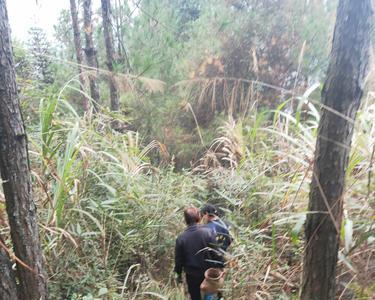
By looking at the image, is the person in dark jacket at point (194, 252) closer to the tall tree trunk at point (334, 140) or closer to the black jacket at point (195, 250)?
the black jacket at point (195, 250)

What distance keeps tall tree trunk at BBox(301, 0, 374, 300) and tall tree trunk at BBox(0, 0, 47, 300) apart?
151 cm

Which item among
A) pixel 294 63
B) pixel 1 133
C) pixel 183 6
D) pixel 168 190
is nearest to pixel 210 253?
pixel 168 190

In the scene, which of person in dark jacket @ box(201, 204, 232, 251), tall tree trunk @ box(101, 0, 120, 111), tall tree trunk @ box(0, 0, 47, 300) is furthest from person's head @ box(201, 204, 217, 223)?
tall tree trunk @ box(101, 0, 120, 111)

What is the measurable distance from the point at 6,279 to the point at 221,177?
9.41 feet

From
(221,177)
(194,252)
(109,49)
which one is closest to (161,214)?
(194,252)

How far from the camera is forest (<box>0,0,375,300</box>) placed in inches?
55.6

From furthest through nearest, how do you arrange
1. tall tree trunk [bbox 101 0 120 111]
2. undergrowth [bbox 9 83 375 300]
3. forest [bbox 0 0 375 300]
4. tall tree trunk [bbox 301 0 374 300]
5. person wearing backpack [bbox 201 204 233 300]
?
tall tree trunk [bbox 101 0 120 111]
person wearing backpack [bbox 201 204 233 300]
undergrowth [bbox 9 83 375 300]
forest [bbox 0 0 375 300]
tall tree trunk [bbox 301 0 374 300]

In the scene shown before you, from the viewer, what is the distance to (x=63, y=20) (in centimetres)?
1080

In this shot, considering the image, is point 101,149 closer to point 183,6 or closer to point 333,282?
point 333,282

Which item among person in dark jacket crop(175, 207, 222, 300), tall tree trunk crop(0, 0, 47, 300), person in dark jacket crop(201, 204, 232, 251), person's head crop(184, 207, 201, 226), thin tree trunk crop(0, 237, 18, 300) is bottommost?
person in dark jacket crop(175, 207, 222, 300)

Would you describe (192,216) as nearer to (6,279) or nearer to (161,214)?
(161,214)

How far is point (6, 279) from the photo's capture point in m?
1.99

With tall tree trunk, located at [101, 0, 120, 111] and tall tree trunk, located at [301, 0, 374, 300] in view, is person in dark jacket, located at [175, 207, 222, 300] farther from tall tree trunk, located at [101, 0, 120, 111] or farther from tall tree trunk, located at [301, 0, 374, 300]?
tall tree trunk, located at [101, 0, 120, 111]

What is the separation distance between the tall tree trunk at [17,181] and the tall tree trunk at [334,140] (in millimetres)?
1505
